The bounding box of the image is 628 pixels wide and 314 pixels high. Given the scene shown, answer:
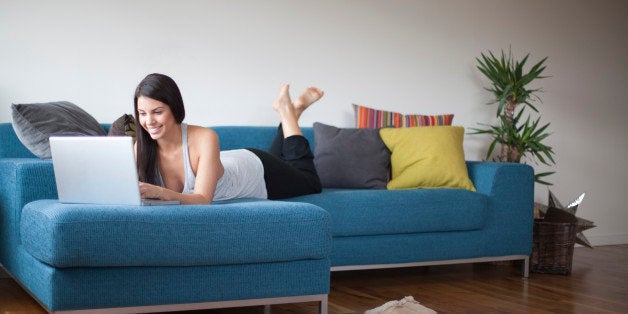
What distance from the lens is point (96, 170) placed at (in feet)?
9.11

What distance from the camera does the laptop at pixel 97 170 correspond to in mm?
2697

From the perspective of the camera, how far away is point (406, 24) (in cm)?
547

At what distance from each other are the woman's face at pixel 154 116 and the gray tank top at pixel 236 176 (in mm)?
150

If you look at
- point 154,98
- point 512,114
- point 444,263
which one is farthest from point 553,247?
point 154,98

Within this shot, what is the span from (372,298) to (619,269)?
6.76ft

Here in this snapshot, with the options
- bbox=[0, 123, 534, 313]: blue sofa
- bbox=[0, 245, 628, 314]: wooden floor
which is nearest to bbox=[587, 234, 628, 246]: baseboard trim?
bbox=[0, 245, 628, 314]: wooden floor

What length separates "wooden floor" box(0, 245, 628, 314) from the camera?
3.59 m

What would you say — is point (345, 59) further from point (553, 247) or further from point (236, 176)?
point (236, 176)

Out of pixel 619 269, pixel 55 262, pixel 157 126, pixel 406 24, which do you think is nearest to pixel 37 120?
pixel 157 126

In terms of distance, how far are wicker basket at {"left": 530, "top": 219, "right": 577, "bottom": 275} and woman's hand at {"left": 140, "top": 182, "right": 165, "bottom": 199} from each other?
273 centimetres

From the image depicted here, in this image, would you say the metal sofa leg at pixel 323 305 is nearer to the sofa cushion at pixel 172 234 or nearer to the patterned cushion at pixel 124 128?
the sofa cushion at pixel 172 234

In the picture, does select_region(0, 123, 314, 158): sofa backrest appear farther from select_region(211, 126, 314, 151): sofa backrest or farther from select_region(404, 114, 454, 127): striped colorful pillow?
select_region(404, 114, 454, 127): striped colorful pillow

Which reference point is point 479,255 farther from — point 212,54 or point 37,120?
point 37,120

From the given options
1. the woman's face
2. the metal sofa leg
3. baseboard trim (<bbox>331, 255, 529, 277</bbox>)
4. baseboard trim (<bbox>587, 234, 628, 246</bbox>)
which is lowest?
baseboard trim (<bbox>587, 234, 628, 246</bbox>)
